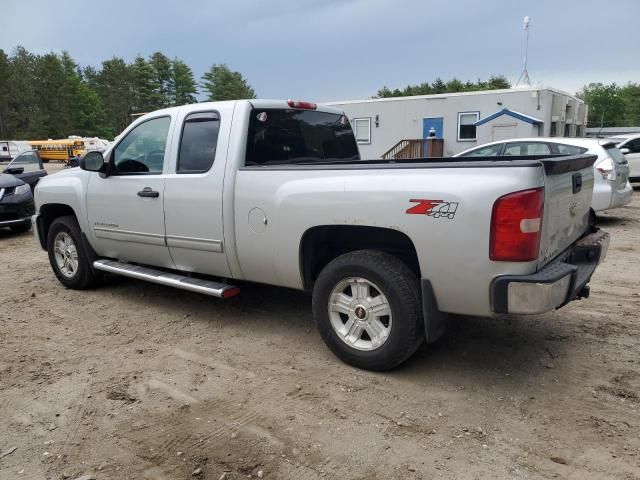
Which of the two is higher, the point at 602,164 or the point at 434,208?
the point at 434,208

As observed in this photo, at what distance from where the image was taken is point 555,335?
4340 mm

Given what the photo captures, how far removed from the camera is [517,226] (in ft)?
9.64

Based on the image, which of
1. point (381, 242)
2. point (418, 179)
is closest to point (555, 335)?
point (381, 242)

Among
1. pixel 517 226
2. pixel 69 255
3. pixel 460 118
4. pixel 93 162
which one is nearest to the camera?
pixel 517 226

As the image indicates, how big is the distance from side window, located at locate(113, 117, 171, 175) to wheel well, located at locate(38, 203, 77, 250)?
1.27 meters

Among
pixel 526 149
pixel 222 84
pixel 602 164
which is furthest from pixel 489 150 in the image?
pixel 222 84

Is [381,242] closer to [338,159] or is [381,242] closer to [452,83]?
[338,159]

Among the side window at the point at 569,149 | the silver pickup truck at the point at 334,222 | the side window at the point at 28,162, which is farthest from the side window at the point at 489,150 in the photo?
the side window at the point at 28,162

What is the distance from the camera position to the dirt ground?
2732 millimetres

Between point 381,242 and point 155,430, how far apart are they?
1944 millimetres

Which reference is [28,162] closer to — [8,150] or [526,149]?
[526,149]

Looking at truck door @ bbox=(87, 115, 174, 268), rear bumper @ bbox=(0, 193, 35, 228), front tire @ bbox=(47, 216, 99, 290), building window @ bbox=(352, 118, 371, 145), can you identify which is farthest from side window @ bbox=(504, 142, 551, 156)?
building window @ bbox=(352, 118, 371, 145)

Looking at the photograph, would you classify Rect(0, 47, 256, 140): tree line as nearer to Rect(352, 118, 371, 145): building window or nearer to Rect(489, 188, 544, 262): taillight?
Rect(352, 118, 371, 145): building window

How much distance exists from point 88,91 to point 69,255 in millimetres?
79804
